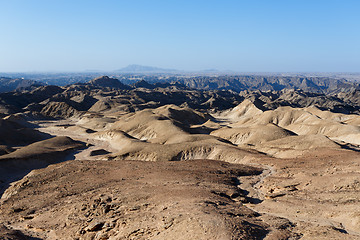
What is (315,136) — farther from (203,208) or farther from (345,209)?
(203,208)

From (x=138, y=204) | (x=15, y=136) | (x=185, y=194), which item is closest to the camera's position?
(x=138, y=204)

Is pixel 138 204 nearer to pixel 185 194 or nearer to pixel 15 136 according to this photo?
pixel 185 194

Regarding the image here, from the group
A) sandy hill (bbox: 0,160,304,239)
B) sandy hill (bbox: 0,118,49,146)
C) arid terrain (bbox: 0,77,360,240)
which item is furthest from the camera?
sandy hill (bbox: 0,118,49,146)

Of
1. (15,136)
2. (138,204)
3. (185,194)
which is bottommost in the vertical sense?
(15,136)

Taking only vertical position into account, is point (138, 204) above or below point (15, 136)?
above

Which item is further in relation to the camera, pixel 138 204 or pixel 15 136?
pixel 15 136

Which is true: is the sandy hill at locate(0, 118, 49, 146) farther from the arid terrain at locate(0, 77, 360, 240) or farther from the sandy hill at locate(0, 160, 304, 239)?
the sandy hill at locate(0, 160, 304, 239)

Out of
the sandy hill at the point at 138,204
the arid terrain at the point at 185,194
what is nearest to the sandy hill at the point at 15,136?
the arid terrain at the point at 185,194

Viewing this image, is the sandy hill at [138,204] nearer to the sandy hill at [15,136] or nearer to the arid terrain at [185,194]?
the arid terrain at [185,194]

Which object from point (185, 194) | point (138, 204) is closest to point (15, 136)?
point (138, 204)

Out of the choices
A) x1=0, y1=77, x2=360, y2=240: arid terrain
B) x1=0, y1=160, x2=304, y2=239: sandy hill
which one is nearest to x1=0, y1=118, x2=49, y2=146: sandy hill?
x1=0, y1=77, x2=360, y2=240: arid terrain

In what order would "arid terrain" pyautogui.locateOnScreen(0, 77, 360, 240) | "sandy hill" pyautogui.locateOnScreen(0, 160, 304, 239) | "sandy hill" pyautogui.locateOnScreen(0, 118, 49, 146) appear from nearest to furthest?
1. "sandy hill" pyautogui.locateOnScreen(0, 160, 304, 239)
2. "arid terrain" pyautogui.locateOnScreen(0, 77, 360, 240)
3. "sandy hill" pyautogui.locateOnScreen(0, 118, 49, 146)

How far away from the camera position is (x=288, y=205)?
22.6 metres

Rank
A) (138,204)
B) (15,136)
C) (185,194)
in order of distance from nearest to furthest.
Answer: (138,204) < (185,194) < (15,136)
